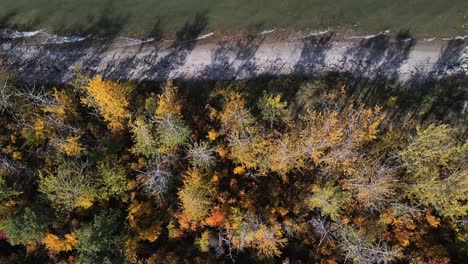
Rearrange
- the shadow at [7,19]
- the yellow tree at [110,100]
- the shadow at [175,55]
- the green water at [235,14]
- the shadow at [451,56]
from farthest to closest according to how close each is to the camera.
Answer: the shadow at [7,19]
the shadow at [175,55]
the green water at [235,14]
the shadow at [451,56]
the yellow tree at [110,100]

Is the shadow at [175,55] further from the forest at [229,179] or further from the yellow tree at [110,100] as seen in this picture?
the yellow tree at [110,100]

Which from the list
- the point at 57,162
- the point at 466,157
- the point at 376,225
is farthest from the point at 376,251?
the point at 57,162

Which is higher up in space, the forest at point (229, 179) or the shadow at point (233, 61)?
the shadow at point (233, 61)

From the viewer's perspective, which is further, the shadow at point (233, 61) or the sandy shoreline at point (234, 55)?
the shadow at point (233, 61)

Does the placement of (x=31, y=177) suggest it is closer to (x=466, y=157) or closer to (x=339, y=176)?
(x=339, y=176)

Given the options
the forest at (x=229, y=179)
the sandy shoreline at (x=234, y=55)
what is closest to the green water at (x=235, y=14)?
the sandy shoreline at (x=234, y=55)

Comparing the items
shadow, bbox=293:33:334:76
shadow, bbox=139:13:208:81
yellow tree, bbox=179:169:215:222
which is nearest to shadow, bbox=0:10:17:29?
shadow, bbox=139:13:208:81

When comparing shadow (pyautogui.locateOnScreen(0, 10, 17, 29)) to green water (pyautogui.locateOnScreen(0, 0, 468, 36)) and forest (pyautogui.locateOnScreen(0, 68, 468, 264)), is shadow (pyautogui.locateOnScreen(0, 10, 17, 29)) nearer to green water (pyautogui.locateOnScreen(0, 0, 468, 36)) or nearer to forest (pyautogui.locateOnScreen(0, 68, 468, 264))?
green water (pyautogui.locateOnScreen(0, 0, 468, 36))

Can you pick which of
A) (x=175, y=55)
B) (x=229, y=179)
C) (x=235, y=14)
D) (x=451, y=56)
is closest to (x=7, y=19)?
(x=175, y=55)
